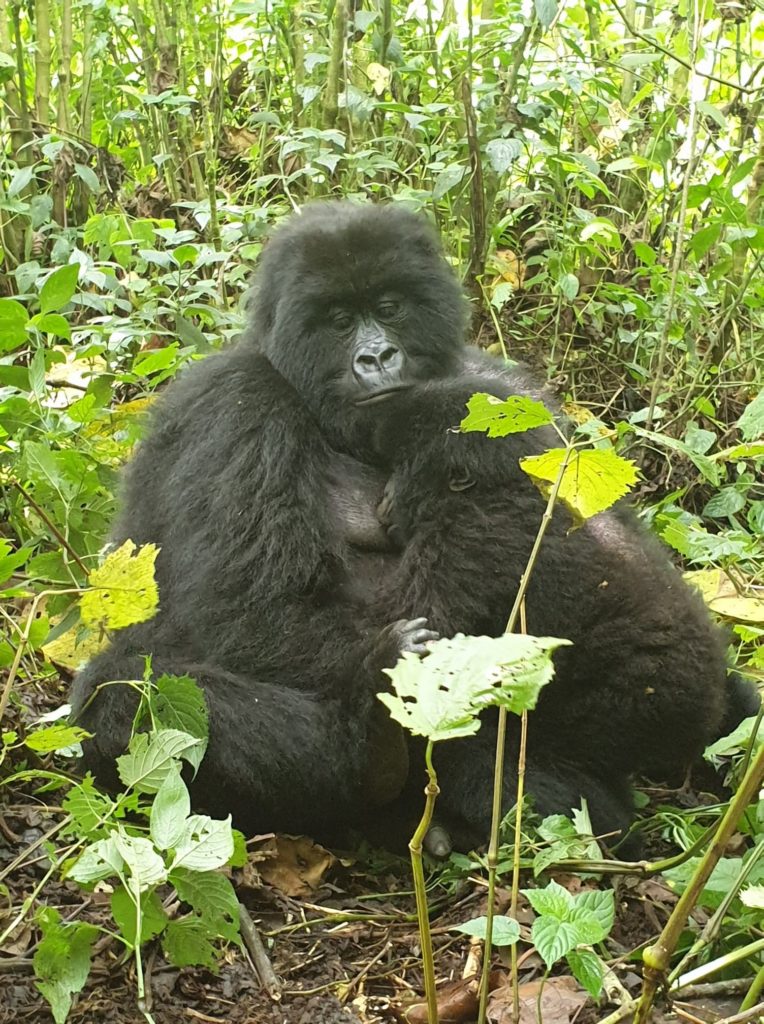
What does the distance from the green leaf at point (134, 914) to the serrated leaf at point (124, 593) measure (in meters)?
0.51

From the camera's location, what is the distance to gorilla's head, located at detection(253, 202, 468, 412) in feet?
10.9

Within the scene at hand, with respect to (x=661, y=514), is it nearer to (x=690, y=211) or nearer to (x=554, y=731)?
(x=554, y=731)

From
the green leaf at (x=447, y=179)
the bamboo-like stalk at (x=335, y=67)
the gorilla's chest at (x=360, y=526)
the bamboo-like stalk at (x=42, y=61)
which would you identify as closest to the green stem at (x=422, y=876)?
the gorilla's chest at (x=360, y=526)

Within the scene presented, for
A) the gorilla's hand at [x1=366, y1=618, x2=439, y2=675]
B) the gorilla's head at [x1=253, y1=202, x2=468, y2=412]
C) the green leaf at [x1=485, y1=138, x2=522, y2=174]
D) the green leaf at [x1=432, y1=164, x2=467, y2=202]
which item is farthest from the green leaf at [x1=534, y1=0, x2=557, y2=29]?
the gorilla's hand at [x1=366, y1=618, x2=439, y2=675]

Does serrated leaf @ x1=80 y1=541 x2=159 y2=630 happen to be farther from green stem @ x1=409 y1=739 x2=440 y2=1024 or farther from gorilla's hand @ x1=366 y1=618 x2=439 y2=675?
green stem @ x1=409 y1=739 x2=440 y2=1024

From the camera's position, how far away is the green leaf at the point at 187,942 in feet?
6.49

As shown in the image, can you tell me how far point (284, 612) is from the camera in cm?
293

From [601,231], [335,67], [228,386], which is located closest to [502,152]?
[601,231]

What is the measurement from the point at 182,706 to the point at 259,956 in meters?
0.49

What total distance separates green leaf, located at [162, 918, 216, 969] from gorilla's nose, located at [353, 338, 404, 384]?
66.3 inches

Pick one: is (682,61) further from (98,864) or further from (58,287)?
(98,864)

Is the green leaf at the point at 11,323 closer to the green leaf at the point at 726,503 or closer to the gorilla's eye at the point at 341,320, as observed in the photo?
the gorilla's eye at the point at 341,320

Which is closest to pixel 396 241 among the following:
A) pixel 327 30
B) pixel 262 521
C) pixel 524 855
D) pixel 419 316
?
pixel 419 316

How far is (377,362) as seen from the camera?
3.30 meters
